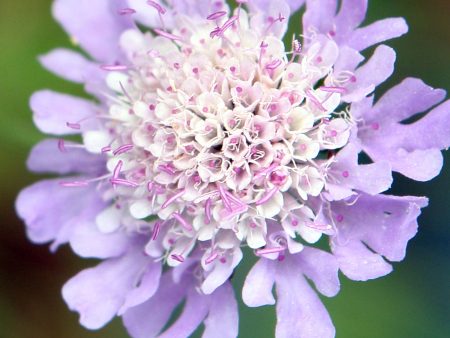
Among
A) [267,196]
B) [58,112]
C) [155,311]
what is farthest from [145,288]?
[58,112]

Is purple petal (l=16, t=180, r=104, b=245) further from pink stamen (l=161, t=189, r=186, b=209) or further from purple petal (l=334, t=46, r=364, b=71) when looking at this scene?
purple petal (l=334, t=46, r=364, b=71)

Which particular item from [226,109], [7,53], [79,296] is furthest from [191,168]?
[7,53]

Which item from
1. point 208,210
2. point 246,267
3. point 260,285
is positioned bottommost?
point 246,267

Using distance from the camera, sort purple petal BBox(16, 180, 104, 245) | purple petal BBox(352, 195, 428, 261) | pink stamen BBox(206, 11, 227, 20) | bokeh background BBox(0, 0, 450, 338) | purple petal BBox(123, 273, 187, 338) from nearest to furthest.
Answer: purple petal BBox(352, 195, 428, 261) < pink stamen BBox(206, 11, 227, 20) < purple petal BBox(123, 273, 187, 338) < purple petal BBox(16, 180, 104, 245) < bokeh background BBox(0, 0, 450, 338)

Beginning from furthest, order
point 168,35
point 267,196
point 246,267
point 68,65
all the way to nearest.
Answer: point 246,267
point 68,65
point 168,35
point 267,196

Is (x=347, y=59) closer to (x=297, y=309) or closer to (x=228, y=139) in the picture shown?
(x=228, y=139)

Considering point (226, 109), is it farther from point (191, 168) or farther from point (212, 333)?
point (212, 333)

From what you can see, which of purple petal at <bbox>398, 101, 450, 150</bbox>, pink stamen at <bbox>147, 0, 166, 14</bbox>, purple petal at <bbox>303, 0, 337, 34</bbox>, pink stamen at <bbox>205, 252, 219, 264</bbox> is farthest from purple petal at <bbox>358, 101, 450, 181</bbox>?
pink stamen at <bbox>147, 0, 166, 14</bbox>
